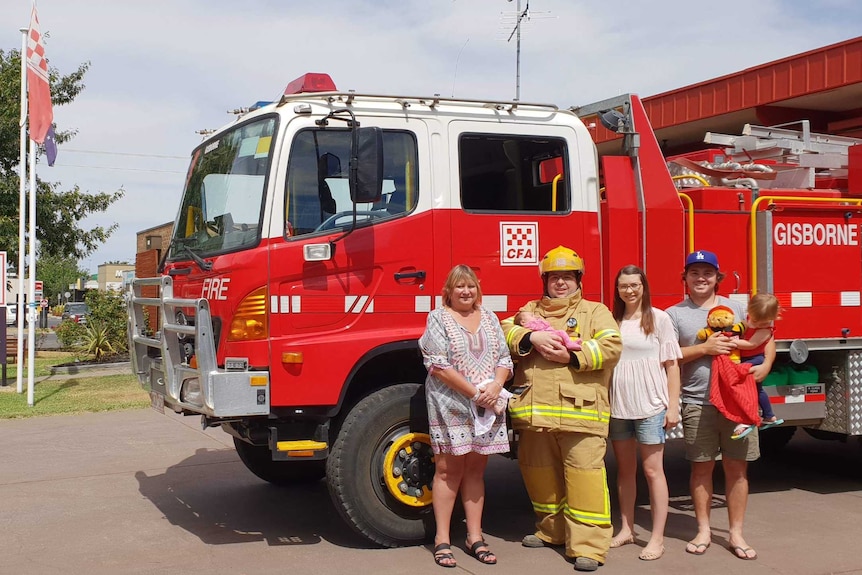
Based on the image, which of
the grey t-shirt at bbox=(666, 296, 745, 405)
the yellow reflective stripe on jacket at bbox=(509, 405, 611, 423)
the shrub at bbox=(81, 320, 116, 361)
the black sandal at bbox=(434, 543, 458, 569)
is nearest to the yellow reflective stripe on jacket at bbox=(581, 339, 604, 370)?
the yellow reflective stripe on jacket at bbox=(509, 405, 611, 423)

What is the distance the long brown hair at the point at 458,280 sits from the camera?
5.11m

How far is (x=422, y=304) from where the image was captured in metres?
5.54

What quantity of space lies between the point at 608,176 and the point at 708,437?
1811 mm

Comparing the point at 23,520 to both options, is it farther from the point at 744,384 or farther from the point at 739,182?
the point at 739,182

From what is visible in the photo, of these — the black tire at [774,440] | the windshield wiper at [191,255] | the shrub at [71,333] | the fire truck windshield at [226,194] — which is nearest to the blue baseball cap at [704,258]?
the fire truck windshield at [226,194]

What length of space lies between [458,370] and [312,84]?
2202 millimetres

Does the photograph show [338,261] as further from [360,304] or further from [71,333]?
[71,333]

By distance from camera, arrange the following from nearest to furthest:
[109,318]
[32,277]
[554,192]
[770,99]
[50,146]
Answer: [554,192]
[770,99]
[32,277]
[50,146]
[109,318]

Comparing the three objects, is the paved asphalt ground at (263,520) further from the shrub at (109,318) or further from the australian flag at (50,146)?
the shrub at (109,318)

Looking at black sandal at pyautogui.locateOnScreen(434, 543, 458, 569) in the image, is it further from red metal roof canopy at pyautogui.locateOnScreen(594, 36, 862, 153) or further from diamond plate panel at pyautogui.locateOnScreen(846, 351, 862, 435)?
red metal roof canopy at pyautogui.locateOnScreen(594, 36, 862, 153)

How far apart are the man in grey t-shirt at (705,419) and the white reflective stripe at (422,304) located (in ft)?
4.91

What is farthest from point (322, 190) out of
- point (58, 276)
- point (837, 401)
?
point (58, 276)

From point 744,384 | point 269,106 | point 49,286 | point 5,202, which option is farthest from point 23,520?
point 49,286

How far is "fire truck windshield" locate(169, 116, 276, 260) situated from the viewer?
5387 mm
